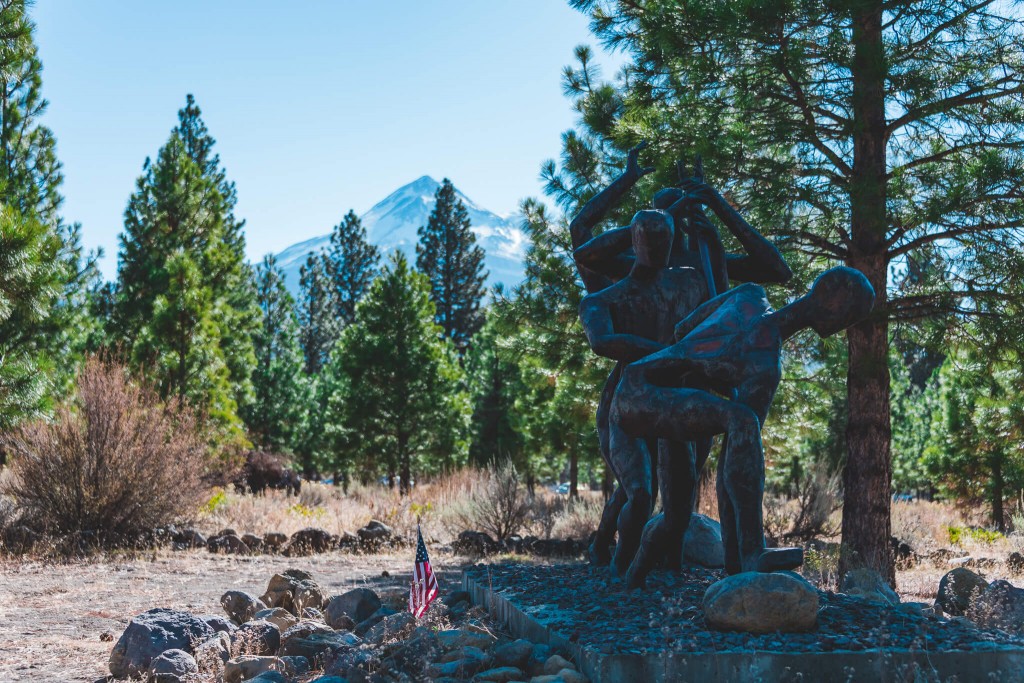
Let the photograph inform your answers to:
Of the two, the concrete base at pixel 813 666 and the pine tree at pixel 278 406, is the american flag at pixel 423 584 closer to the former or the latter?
the concrete base at pixel 813 666

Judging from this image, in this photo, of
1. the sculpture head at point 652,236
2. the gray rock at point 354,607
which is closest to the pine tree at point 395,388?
the gray rock at point 354,607

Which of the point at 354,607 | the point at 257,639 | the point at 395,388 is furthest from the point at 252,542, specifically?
the point at 395,388

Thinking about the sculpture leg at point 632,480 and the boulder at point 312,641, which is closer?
the boulder at point 312,641

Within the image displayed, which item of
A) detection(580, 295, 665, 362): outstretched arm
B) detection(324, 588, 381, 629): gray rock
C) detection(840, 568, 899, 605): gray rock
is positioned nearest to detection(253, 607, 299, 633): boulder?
detection(324, 588, 381, 629): gray rock

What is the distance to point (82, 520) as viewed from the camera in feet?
35.5

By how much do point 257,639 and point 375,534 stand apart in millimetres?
6905

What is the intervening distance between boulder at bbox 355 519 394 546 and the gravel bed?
250 inches

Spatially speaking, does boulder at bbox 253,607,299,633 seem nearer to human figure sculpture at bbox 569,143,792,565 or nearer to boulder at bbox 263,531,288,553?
human figure sculpture at bbox 569,143,792,565

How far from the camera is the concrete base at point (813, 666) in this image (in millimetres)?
3689

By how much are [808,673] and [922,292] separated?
5961 millimetres

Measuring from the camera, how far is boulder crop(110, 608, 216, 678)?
4.92 metres

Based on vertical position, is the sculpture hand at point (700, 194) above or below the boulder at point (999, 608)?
above

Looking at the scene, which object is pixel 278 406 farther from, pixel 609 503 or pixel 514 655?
pixel 514 655

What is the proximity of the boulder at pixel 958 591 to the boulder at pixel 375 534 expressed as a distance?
7.40 m
